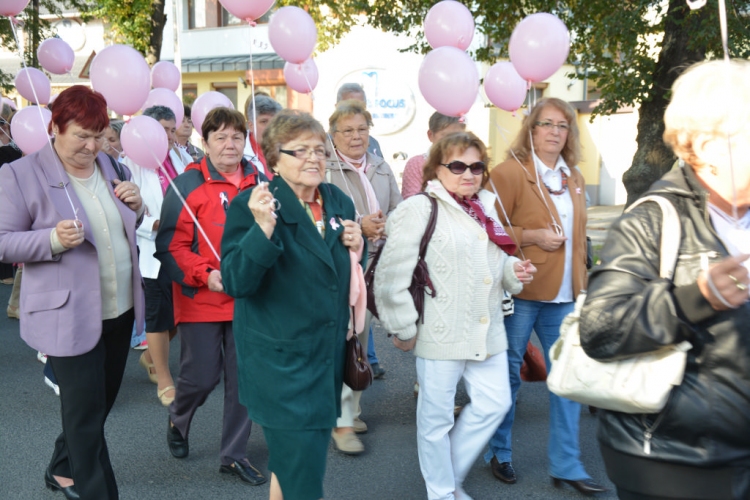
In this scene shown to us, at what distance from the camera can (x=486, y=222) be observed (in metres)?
3.92

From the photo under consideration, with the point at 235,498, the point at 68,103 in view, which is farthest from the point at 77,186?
the point at 235,498

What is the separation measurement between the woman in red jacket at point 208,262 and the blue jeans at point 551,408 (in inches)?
55.5

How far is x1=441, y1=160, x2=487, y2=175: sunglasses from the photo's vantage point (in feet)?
12.7

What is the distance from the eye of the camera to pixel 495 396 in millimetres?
3861

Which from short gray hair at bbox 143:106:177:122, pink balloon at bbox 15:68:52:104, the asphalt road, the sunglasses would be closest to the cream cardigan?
the sunglasses

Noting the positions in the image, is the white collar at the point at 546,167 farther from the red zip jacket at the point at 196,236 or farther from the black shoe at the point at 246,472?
the black shoe at the point at 246,472

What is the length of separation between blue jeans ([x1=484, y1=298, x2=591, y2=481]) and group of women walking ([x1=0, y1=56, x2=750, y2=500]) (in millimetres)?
11

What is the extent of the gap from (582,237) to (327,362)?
73.9 inches

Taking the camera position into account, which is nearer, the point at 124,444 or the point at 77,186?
the point at 77,186

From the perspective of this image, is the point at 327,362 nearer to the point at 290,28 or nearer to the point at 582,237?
the point at 582,237

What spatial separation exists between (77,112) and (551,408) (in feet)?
9.36

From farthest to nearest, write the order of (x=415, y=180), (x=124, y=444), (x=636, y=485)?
(x=415, y=180)
(x=124, y=444)
(x=636, y=485)

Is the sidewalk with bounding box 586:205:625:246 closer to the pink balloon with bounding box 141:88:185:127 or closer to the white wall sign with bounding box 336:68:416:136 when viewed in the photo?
the white wall sign with bounding box 336:68:416:136

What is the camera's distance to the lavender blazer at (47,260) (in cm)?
344
